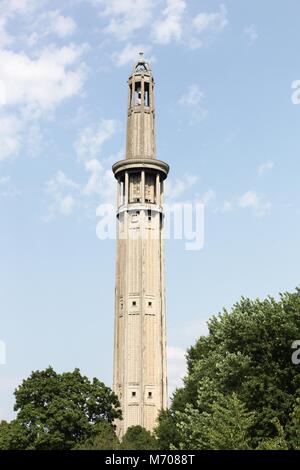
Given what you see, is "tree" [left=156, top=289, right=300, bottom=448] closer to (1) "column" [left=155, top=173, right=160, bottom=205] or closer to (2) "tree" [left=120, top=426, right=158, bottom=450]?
(2) "tree" [left=120, top=426, right=158, bottom=450]

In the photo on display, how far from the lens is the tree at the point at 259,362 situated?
39562 millimetres

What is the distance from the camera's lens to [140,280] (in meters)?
90.6

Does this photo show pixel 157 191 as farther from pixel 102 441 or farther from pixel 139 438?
pixel 102 441

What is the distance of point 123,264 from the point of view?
92.8 m

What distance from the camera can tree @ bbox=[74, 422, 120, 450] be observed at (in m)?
56.5

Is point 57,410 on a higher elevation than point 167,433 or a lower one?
higher

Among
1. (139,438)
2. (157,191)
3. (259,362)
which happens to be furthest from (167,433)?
(157,191)

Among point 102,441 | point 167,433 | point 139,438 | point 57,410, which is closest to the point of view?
point 102,441

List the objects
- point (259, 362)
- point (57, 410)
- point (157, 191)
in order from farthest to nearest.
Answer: point (157, 191) < point (57, 410) < point (259, 362)

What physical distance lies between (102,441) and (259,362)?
70.3ft

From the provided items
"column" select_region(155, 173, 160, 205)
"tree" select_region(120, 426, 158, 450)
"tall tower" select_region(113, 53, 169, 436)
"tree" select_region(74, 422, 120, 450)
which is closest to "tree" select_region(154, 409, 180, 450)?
"tree" select_region(74, 422, 120, 450)

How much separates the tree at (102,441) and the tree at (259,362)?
11.9m
